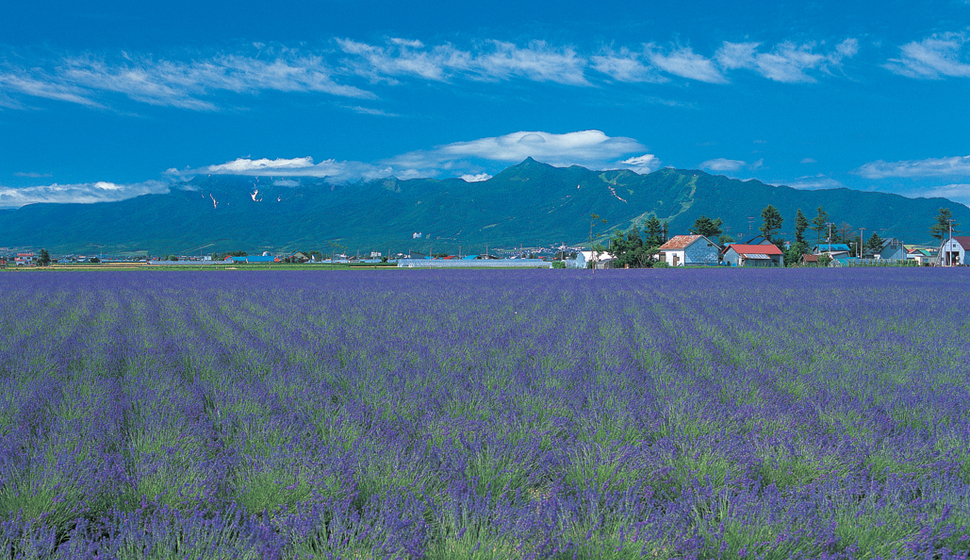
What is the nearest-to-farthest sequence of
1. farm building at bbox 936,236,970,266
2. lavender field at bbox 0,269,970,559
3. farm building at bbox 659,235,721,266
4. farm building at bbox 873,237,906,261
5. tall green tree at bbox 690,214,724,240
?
lavender field at bbox 0,269,970,559, farm building at bbox 936,236,970,266, farm building at bbox 659,235,721,266, tall green tree at bbox 690,214,724,240, farm building at bbox 873,237,906,261

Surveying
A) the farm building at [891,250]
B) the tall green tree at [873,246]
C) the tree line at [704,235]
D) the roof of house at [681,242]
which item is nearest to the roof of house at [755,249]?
the tree line at [704,235]

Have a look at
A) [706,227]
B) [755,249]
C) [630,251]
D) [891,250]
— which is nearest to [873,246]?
[891,250]

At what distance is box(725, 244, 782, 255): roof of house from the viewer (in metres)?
82.3

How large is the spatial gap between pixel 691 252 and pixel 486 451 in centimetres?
8597

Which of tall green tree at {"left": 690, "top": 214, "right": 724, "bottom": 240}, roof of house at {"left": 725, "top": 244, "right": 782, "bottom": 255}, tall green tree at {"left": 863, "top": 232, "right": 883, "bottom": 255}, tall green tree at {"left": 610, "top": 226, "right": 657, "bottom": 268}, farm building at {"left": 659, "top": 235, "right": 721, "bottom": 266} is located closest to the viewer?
tall green tree at {"left": 610, "top": 226, "right": 657, "bottom": 268}

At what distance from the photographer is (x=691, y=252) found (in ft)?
270

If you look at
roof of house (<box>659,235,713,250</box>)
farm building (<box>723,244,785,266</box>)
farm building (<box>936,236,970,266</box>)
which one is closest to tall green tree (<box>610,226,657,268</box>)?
roof of house (<box>659,235,713,250</box>)

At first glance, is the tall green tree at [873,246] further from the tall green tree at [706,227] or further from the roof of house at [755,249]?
the tall green tree at [706,227]

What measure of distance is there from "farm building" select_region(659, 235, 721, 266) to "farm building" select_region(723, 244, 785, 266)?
6.95 ft

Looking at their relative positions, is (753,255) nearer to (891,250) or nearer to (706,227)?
(706,227)

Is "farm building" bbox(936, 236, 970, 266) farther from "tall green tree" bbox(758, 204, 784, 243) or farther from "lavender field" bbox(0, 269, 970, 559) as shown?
"lavender field" bbox(0, 269, 970, 559)

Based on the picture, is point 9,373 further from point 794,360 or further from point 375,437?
point 794,360

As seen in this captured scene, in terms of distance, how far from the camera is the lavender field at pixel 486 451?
2084 millimetres

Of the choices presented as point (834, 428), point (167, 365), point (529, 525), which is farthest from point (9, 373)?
point (834, 428)
